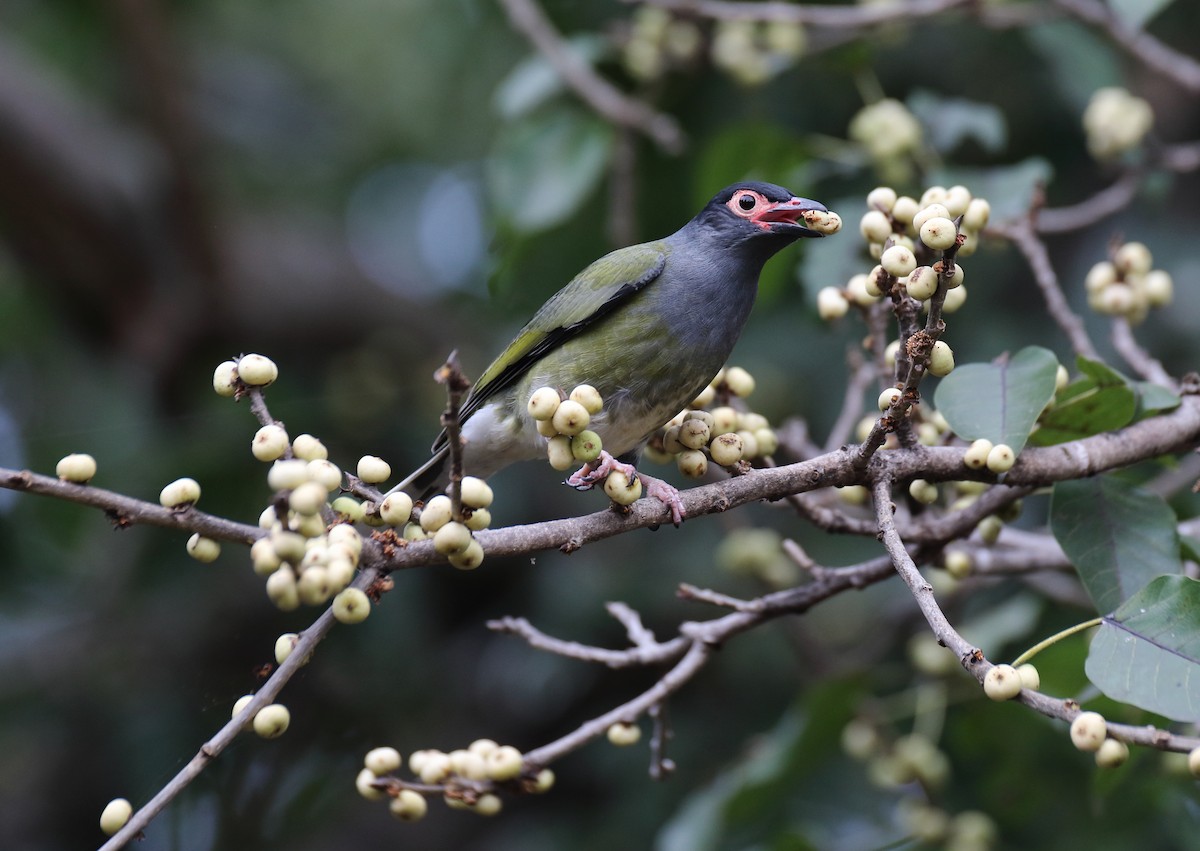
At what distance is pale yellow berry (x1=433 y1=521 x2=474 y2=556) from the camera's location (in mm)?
1597

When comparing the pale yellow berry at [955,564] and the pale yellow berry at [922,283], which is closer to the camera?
the pale yellow berry at [922,283]

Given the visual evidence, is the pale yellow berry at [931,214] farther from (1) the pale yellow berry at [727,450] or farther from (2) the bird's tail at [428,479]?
(2) the bird's tail at [428,479]

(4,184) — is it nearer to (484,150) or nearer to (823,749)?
(484,150)

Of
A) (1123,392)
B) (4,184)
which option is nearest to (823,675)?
(1123,392)

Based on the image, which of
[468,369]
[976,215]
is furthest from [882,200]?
[468,369]

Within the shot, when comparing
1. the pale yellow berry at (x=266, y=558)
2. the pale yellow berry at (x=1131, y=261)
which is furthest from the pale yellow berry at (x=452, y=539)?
the pale yellow berry at (x=1131, y=261)

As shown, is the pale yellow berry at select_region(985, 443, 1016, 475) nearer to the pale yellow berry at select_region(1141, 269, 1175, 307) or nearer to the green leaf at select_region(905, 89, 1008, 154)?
the pale yellow berry at select_region(1141, 269, 1175, 307)

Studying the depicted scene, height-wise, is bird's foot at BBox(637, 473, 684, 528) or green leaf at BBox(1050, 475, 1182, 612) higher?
bird's foot at BBox(637, 473, 684, 528)

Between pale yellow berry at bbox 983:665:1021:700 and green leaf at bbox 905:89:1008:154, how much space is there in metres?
2.18

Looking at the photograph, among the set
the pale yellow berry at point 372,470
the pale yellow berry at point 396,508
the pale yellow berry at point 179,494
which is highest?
the pale yellow berry at point 179,494

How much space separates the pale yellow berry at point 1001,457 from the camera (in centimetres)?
186

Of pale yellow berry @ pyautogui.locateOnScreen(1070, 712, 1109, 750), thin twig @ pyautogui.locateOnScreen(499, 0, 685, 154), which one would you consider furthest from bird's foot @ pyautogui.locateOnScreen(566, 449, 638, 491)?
thin twig @ pyautogui.locateOnScreen(499, 0, 685, 154)

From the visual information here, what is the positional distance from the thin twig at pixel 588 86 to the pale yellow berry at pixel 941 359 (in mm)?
1873

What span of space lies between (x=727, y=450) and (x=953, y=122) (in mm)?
1793
